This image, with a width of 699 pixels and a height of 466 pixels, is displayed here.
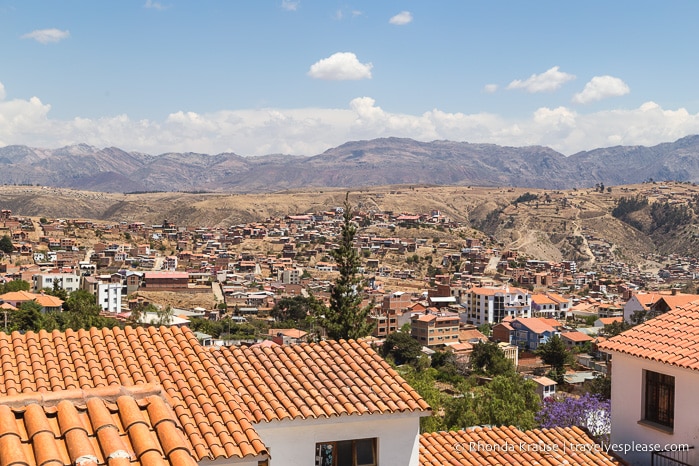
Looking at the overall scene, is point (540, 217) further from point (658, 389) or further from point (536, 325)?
point (658, 389)

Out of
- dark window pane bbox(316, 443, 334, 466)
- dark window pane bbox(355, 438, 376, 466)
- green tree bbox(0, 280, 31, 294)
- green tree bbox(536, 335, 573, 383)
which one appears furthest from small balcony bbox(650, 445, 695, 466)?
green tree bbox(0, 280, 31, 294)

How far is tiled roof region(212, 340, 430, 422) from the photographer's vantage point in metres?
6.26

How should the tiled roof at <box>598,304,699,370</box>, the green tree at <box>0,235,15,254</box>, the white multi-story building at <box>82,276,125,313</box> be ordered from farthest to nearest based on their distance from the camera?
1. the green tree at <box>0,235,15,254</box>
2. the white multi-story building at <box>82,276,125,313</box>
3. the tiled roof at <box>598,304,699,370</box>

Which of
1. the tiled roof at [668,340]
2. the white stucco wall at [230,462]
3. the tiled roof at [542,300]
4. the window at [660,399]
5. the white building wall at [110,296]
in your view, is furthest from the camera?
the tiled roof at [542,300]

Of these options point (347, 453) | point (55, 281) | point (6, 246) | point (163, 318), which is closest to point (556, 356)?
point (163, 318)

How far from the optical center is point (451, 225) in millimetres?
150875

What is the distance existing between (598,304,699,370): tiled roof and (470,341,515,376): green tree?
43.0 meters

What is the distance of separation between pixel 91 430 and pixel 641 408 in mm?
6542

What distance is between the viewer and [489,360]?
52.4 m

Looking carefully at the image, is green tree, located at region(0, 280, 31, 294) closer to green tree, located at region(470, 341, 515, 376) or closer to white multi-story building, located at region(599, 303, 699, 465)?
green tree, located at region(470, 341, 515, 376)

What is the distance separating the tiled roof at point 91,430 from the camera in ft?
9.22

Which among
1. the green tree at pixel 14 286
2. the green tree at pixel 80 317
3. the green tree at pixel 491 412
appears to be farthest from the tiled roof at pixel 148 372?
the green tree at pixel 14 286

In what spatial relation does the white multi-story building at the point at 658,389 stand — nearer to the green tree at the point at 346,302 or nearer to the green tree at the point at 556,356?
the green tree at the point at 346,302

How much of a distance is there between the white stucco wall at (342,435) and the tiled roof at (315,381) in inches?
3.8
